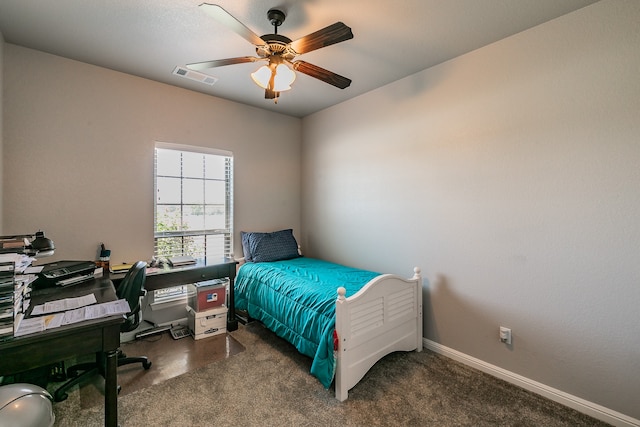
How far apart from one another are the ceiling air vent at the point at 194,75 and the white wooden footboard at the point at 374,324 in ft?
8.20

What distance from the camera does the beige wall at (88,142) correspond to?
2.41 metres

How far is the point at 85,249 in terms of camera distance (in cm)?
268

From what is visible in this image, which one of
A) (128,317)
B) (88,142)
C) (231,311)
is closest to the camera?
(128,317)

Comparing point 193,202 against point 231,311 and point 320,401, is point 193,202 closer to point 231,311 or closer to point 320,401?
point 231,311

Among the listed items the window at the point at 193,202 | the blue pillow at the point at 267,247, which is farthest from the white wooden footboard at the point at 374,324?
the window at the point at 193,202

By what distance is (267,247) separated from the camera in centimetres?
354

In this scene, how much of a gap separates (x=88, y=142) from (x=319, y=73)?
7.55 feet

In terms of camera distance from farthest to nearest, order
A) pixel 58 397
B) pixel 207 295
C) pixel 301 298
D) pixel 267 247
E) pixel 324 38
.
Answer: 1. pixel 267 247
2. pixel 207 295
3. pixel 301 298
4. pixel 58 397
5. pixel 324 38

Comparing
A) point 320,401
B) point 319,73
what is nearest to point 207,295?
point 320,401

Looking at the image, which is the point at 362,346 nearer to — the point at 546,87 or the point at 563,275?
the point at 563,275

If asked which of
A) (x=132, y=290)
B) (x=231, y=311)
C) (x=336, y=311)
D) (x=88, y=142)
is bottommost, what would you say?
(x=231, y=311)

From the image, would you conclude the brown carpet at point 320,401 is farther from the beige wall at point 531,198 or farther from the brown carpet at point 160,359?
the beige wall at point 531,198

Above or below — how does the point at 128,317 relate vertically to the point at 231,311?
above

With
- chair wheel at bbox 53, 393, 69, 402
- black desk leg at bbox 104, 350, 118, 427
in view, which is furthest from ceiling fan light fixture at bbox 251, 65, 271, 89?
chair wheel at bbox 53, 393, 69, 402
